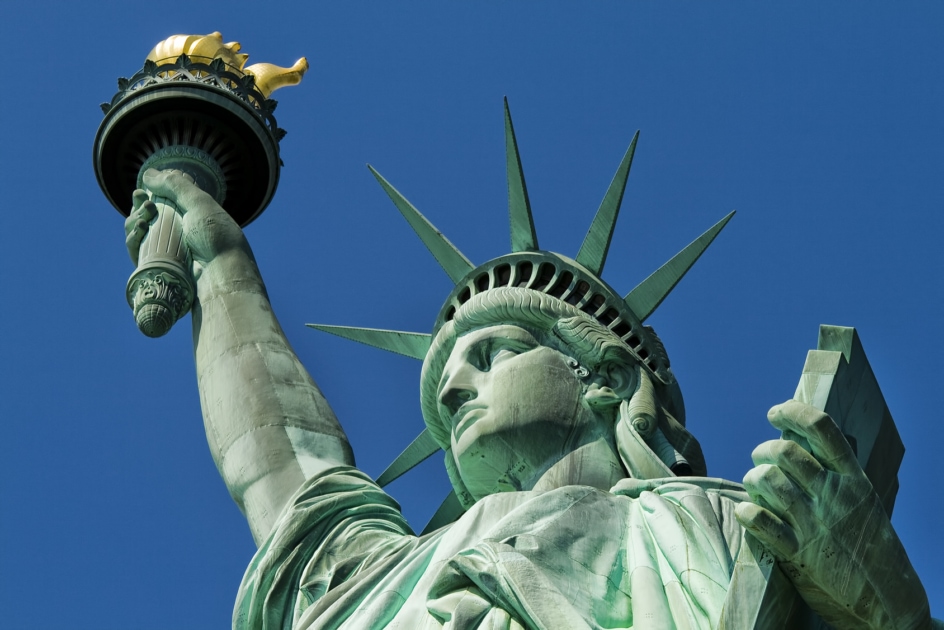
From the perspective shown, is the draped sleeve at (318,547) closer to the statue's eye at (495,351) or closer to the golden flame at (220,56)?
the statue's eye at (495,351)

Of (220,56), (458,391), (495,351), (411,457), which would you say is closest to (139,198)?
(220,56)

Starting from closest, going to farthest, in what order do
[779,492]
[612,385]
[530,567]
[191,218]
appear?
[779,492]
[530,567]
[612,385]
[191,218]

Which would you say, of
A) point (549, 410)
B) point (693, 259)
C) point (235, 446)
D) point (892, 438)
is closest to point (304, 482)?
point (235, 446)

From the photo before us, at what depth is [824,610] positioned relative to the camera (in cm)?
988

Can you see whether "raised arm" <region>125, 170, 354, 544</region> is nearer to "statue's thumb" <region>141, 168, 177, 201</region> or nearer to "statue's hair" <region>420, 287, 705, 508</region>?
"statue's thumb" <region>141, 168, 177, 201</region>

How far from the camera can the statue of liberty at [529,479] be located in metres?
9.71

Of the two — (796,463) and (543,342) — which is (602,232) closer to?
(543,342)

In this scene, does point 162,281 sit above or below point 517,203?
above

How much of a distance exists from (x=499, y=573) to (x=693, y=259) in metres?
3.68

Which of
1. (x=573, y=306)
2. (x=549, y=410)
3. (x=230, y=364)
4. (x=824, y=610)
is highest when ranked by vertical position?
(x=230, y=364)

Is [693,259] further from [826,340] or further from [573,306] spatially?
[826,340]

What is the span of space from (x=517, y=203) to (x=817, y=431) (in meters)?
5.13

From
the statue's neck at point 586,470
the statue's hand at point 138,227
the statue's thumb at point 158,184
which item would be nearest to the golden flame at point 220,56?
the statue's thumb at point 158,184

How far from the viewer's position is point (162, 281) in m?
15.3
